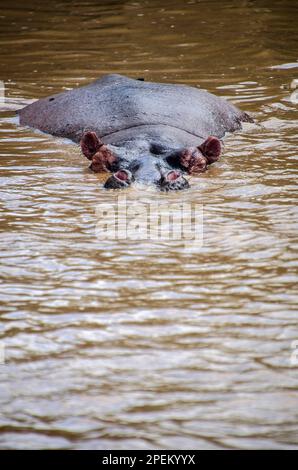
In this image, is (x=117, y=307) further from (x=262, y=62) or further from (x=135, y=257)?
(x=262, y=62)

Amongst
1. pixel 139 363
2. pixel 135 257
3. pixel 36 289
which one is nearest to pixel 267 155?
pixel 135 257

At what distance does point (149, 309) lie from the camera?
4203 millimetres

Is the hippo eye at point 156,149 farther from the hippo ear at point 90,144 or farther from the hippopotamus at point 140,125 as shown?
the hippo ear at point 90,144

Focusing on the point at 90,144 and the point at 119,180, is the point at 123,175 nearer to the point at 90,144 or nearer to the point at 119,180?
the point at 119,180

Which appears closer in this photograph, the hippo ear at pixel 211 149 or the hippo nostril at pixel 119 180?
A: the hippo nostril at pixel 119 180

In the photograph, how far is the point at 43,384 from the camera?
140 inches

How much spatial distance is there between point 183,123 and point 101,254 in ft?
9.28

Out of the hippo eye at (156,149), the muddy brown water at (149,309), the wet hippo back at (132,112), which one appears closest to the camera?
the muddy brown water at (149,309)

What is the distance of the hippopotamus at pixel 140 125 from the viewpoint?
642cm

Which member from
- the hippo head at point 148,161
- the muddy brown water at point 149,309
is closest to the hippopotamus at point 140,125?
the hippo head at point 148,161

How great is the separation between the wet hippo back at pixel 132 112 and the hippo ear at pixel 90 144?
0.30m

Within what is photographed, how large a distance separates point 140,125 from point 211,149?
2.74 feet

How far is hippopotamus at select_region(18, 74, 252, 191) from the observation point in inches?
253

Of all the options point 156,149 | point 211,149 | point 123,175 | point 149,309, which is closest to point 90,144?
point 156,149
